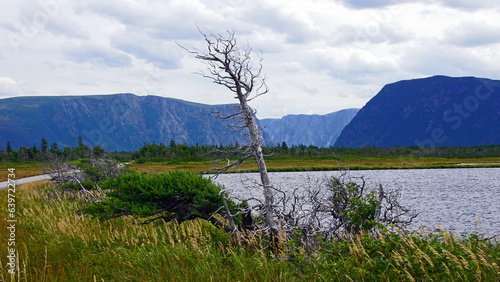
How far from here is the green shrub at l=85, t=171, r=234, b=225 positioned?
11.3 meters

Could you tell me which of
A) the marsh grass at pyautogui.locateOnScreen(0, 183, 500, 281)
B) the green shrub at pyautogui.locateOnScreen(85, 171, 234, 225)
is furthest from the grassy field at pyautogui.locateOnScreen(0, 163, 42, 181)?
the marsh grass at pyautogui.locateOnScreen(0, 183, 500, 281)

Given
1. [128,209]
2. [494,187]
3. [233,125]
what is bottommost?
[494,187]

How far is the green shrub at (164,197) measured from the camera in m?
11.3

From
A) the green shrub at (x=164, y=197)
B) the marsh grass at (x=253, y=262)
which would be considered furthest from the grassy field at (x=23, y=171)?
the marsh grass at (x=253, y=262)

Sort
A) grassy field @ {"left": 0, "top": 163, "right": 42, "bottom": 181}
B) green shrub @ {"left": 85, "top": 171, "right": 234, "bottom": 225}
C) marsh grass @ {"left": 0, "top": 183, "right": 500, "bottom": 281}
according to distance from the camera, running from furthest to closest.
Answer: grassy field @ {"left": 0, "top": 163, "right": 42, "bottom": 181}
green shrub @ {"left": 85, "top": 171, "right": 234, "bottom": 225}
marsh grass @ {"left": 0, "top": 183, "right": 500, "bottom": 281}

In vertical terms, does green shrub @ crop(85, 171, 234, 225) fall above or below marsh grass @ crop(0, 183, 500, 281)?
above

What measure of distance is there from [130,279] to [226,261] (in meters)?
2.21

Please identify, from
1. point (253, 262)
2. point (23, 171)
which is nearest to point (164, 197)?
point (253, 262)

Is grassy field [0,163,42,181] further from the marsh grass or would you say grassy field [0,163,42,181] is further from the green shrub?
→ the marsh grass

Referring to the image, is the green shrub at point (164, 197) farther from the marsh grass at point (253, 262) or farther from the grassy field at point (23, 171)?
the grassy field at point (23, 171)

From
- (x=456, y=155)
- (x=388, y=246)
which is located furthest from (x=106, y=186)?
(x=456, y=155)

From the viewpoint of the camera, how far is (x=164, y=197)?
11.6m

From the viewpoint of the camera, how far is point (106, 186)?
12875mm

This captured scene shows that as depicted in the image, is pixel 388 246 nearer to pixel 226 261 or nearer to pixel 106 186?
pixel 226 261
